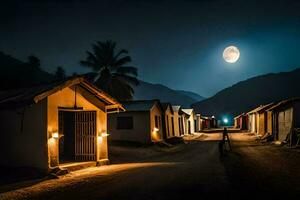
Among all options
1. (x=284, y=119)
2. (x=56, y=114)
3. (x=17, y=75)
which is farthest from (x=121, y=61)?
(x=56, y=114)

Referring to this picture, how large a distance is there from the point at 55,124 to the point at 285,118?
2191 cm

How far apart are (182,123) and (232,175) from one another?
113 ft

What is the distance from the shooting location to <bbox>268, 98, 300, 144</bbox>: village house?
2723cm

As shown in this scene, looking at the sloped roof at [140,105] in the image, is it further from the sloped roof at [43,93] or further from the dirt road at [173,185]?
the dirt road at [173,185]

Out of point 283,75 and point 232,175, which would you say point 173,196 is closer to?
point 232,175

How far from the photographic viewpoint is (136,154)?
23500mm

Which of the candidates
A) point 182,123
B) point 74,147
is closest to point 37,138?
point 74,147

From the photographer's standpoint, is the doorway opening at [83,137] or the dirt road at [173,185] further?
the doorway opening at [83,137]

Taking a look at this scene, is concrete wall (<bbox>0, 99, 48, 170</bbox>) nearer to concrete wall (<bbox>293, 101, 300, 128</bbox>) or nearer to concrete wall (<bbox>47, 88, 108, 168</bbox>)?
concrete wall (<bbox>47, 88, 108, 168</bbox>)

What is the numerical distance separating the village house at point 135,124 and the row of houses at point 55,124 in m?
10.9

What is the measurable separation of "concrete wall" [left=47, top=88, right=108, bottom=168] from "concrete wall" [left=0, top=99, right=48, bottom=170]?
10.3 inches

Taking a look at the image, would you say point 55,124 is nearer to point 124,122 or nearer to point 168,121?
point 124,122

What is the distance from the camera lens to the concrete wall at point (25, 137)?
45.3 feet

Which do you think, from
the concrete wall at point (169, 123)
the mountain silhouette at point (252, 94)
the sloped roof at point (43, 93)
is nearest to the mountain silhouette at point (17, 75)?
the sloped roof at point (43, 93)
